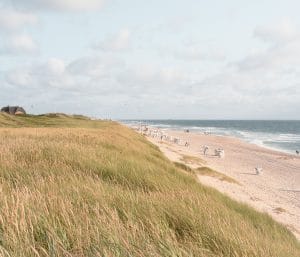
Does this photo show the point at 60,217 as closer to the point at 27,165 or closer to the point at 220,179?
the point at 27,165

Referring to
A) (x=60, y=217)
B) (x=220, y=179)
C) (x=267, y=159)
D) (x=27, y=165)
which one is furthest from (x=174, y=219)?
(x=267, y=159)

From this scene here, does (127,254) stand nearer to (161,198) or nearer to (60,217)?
(60,217)

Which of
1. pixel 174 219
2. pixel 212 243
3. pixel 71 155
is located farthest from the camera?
pixel 71 155

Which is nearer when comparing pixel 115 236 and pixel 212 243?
pixel 115 236

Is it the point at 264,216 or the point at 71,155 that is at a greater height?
the point at 71,155

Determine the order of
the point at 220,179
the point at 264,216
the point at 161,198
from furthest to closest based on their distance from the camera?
1. the point at 220,179
2. the point at 264,216
3. the point at 161,198

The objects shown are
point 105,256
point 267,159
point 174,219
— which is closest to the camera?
point 105,256

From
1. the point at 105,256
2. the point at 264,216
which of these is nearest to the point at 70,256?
the point at 105,256

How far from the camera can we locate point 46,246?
4.00m

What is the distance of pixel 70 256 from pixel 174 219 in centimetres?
196

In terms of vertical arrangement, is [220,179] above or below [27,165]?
below

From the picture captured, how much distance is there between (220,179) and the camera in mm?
23031

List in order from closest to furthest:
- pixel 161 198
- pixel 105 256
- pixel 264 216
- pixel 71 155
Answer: pixel 105 256
pixel 161 198
pixel 264 216
pixel 71 155

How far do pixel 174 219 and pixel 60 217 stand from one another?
1.41m
